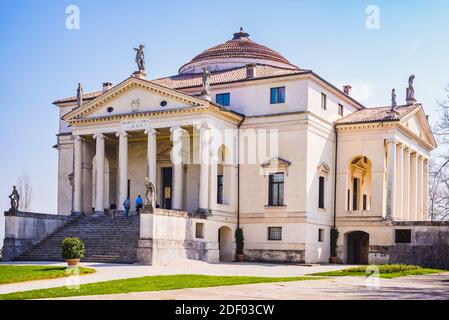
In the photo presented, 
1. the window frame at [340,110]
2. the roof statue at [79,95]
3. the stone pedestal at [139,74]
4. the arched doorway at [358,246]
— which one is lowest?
the arched doorway at [358,246]

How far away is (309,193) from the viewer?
5041cm

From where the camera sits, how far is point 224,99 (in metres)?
53.4

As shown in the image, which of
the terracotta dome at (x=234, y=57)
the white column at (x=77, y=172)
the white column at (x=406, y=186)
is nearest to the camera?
the white column at (x=77, y=172)

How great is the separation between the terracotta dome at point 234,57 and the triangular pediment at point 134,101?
1104cm

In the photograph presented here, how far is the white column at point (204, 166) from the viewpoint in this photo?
158 feet

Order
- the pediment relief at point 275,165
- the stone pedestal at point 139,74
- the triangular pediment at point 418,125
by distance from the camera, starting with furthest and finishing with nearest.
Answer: the triangular pediment at point 418,125, the stone pedestal at point 139,74, the pediment relief at point 275,165

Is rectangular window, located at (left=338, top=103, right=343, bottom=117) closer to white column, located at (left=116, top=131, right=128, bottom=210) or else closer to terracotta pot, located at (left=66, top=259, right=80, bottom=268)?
white column, located at (left=116, top=131, right=128, bottom=210)

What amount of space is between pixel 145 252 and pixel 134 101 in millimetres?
14465

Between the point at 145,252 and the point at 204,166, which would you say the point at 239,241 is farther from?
the point at 145,252

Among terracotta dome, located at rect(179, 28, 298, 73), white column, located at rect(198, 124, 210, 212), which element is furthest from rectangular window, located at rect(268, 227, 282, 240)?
terracotta dome, located at rect(179, 28, 298, 73)

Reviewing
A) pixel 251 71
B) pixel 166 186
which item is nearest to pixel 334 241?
pixel 166 186

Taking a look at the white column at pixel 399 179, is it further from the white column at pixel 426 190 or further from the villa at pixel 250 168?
the white column at pixel 426 190

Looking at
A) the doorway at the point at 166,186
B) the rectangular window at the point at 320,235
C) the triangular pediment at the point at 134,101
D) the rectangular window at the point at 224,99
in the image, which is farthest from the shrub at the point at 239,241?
the triangular pediment at the point at 134,101

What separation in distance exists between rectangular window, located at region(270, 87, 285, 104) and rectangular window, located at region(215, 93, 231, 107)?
3593 millimetres
